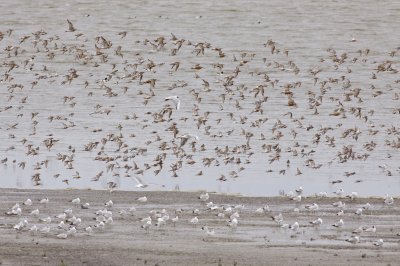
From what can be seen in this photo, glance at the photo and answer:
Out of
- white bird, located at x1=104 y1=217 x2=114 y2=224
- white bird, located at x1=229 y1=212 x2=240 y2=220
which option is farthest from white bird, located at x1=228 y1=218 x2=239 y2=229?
white bird, located at x1=104 y1=217 x2=114 y2=224

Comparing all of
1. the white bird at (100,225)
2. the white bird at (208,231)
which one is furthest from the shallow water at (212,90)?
the white bird at (100,225)

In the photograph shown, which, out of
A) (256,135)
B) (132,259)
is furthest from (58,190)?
(256,135)

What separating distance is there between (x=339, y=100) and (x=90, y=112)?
25.1ft

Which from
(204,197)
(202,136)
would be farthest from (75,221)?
(202,136)

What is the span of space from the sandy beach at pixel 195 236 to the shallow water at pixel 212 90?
1987 millimetres

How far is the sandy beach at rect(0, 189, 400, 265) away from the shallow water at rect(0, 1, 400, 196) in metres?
1.99

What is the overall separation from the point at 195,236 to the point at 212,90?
2248cm

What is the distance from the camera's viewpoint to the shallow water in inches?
1217

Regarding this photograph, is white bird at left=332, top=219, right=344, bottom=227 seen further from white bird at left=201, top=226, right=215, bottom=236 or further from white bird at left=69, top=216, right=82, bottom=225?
white bird at left=69, top=216, right=82, bottom=225

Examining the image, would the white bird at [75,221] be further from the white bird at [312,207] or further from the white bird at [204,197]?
the white bird at [312,207]

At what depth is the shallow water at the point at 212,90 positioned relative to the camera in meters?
30.9

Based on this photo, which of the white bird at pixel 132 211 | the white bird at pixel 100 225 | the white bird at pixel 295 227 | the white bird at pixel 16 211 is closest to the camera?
the white bird at pixel 100 225

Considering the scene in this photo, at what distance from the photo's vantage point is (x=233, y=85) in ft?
147

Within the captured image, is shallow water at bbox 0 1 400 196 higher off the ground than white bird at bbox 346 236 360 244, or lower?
higher
